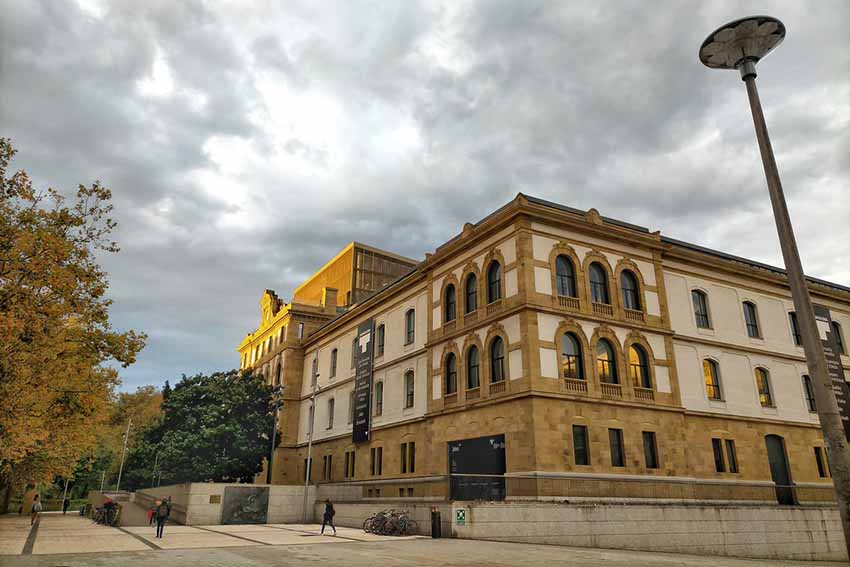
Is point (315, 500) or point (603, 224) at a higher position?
point (603, 224)

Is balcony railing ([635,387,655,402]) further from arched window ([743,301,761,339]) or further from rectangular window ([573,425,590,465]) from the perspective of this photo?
arched window ([743,301,761,339])

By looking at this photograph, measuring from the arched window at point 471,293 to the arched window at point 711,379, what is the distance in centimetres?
1320

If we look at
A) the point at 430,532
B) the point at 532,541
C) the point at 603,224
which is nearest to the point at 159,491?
the point at 430,532

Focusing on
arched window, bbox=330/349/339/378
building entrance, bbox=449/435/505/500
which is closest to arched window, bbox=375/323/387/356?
arched window, bbox=330/349/339/378

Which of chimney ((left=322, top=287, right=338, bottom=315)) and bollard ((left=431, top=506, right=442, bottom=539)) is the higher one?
chimney ((left=322, top=287, right=338, bottom=315))

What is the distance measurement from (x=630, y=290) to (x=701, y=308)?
5903 millimetres

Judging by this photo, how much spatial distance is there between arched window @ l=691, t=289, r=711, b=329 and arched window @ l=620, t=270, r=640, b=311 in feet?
15.5

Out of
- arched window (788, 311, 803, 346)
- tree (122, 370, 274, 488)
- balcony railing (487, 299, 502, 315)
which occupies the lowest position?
tree (122, 370, 274, 488)

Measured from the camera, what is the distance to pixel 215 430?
4097 centimetres

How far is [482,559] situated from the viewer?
14.5m

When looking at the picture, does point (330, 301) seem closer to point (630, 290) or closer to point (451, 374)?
point (451, 374)

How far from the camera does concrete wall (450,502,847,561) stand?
66.8 ft

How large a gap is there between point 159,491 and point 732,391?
43187 mm

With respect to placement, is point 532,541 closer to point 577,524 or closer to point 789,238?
point 577,524
